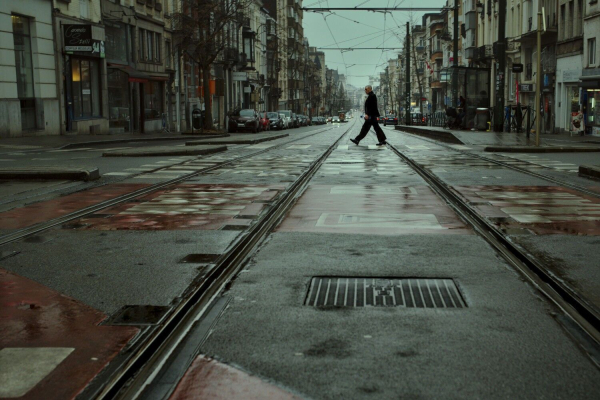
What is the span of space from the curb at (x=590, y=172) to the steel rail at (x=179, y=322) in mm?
7582

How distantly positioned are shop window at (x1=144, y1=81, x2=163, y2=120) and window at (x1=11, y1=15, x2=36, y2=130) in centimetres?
1547

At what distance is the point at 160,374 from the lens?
392 cm

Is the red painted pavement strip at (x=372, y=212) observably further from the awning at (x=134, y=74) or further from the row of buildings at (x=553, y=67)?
the awning at (x=134, y=74)

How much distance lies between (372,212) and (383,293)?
4249 mm

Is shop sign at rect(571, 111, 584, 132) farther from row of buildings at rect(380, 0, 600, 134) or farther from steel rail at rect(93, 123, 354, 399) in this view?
steel rail at rect(93, 123, 354, 399)

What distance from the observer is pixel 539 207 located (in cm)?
1025

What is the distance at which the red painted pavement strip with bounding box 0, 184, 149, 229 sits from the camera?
939cm

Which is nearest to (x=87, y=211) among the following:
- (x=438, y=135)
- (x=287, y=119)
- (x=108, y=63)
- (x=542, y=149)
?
(x=542, y=149)

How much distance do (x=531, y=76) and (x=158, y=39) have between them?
2225 centimetres

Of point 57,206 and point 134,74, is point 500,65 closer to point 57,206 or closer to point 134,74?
point 134,74

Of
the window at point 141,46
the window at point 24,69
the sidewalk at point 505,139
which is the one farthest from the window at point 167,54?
the window at point 24,69

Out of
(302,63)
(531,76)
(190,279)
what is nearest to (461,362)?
(190,279)

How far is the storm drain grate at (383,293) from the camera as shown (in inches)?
207

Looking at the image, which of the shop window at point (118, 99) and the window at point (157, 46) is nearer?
the shop window at point (118, 99)
